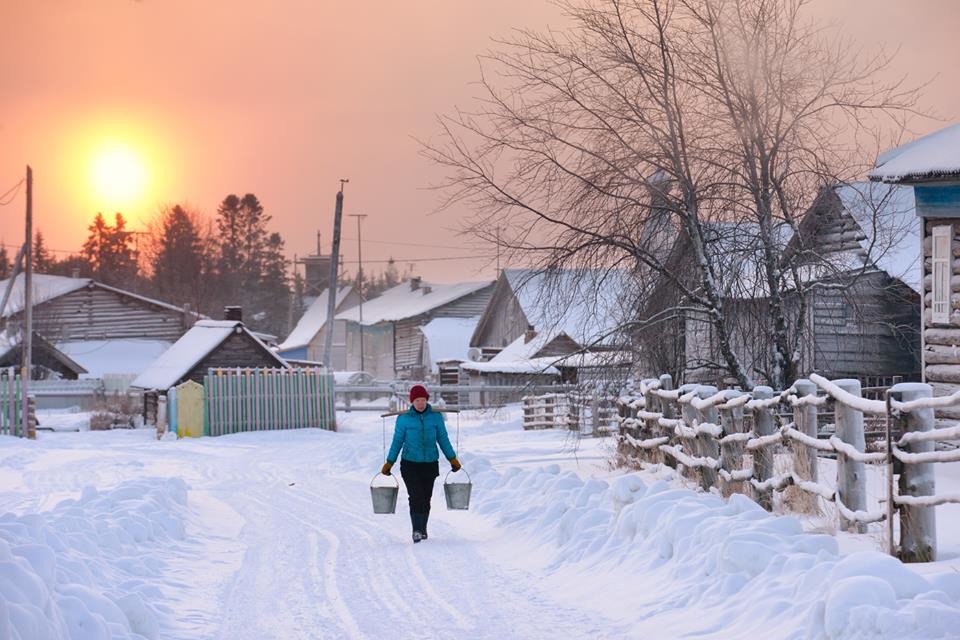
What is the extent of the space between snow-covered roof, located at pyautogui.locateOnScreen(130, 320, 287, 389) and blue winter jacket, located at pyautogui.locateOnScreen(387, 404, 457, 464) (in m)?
23.4

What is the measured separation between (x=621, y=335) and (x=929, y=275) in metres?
4.55

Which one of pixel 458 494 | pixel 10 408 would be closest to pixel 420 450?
pixel 458 494

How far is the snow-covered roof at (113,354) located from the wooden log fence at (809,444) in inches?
1679

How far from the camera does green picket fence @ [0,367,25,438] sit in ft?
103

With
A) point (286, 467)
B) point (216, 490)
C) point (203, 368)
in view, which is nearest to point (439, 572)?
point (216, 490)

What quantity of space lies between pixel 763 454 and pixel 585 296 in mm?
4561

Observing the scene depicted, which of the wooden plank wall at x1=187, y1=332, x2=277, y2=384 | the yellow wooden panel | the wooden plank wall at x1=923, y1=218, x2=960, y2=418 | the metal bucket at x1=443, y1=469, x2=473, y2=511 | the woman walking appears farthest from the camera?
the wooden plank wall at x1=187, y1=332, x2=277, y2=384

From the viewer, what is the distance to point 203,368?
118 ft

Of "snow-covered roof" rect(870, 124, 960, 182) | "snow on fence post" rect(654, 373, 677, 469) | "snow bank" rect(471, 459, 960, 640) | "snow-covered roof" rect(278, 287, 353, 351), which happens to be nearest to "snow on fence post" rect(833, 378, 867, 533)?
"snow bank" rect(471, 459, 960, 640)

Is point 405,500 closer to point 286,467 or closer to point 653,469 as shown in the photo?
point 653,469

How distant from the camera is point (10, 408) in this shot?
31562 mm

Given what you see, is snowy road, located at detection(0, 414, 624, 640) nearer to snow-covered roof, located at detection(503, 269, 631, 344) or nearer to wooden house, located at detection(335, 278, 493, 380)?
snow-covered roof, located at detection(503, 269, 631, 344)

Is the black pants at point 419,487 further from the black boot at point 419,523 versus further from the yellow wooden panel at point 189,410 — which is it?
the yellow wooden panel at point 189,410

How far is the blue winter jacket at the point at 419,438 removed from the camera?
12.8m
